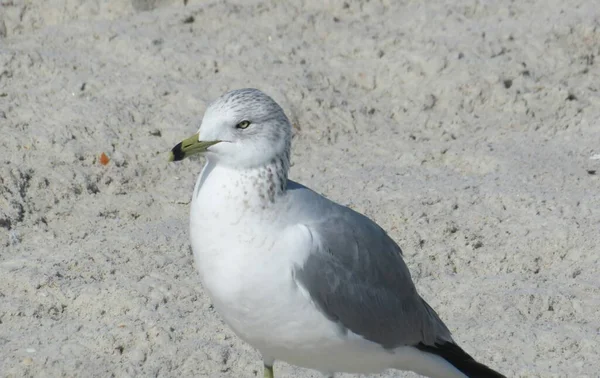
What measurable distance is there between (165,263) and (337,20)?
114 inches

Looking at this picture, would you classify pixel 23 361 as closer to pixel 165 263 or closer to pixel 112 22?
pixel 165 263

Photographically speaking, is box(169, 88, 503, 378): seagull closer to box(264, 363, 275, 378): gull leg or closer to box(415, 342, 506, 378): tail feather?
box(264, 363, 275, 378): gull leg

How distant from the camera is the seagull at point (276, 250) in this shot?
374 cm

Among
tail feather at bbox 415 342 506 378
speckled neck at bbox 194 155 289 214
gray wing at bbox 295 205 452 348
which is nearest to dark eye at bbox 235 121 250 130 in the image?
speckled neck at bbox 194 155 289 214

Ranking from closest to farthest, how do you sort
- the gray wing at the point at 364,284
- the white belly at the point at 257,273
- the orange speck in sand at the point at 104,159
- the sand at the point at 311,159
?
the white belly at the point at 257,273
the gray wing at the point at 364,284
the sand at the point at 311,159
the orange speck in sand at the point at 104,159

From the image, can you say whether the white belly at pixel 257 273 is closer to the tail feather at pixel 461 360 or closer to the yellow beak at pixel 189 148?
the yellow beak at pixel 189 148

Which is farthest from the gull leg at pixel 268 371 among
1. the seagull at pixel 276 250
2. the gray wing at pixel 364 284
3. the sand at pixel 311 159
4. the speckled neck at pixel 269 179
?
the speckled neck at pixel 269 179

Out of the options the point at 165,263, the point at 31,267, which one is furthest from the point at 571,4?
the point at 31,267

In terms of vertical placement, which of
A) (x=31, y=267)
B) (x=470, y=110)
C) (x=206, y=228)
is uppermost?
(x=206, y=228)

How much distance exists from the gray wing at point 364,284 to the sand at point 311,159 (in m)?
0.59

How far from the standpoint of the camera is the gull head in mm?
3760

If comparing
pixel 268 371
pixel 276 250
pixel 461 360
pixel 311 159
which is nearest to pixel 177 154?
pixel 276 250

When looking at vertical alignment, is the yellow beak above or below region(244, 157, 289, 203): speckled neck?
above

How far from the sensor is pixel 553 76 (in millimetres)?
7105
